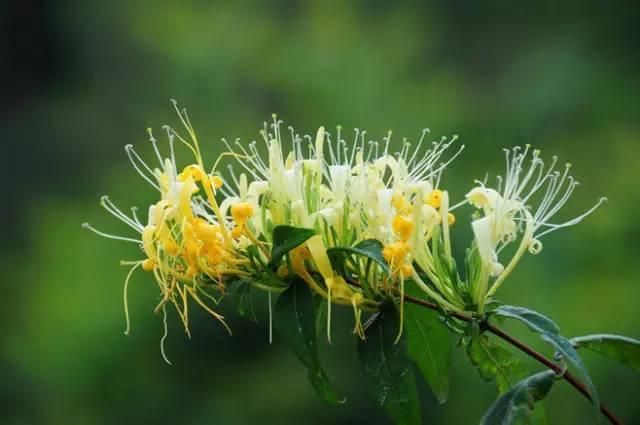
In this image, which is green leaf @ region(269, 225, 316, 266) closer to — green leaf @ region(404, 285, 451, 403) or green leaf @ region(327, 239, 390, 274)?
green leaf @ region(327, 239, 390, 274)

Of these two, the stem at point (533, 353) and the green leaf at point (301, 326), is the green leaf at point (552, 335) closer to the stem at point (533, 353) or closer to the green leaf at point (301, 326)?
the stem at point (533, 353)

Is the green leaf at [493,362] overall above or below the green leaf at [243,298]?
below


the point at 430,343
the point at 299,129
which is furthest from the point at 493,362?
the point at 299,129

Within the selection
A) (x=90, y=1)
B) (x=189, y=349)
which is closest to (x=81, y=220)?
(x=189, y=349)

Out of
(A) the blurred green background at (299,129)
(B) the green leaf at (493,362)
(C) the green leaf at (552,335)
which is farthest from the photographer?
(A) the blurred green background at (299,129)

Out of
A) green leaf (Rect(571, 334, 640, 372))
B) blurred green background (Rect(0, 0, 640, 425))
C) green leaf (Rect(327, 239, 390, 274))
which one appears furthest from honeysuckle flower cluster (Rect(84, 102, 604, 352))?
blurred green background (Rect(0, 0, 640, 425))

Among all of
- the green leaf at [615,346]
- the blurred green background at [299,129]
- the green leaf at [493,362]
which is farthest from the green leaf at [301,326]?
the blurred green background at [299,129]

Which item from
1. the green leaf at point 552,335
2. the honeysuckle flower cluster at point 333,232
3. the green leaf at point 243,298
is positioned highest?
the honeysuckle flower cluster at point 333,232
